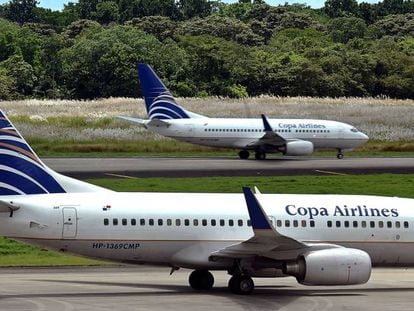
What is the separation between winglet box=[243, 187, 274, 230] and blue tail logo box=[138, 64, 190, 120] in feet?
149

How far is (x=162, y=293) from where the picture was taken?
34.1 m

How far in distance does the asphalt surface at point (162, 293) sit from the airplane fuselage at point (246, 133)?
36.5 metres

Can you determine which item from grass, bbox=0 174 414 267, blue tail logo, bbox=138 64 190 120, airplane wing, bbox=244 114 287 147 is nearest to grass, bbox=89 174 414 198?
grass, bbox=0 174 414 267

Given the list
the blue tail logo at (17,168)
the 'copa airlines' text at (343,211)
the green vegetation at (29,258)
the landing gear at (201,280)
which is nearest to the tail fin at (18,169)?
the blue tail logo at (17,168)

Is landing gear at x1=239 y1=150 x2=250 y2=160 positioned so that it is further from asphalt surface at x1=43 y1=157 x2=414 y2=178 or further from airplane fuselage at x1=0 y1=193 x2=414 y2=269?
airplane fuselage at x1=0 y1=193 x2=414 y2=269

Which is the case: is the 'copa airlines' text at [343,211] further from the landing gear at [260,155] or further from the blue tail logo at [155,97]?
the blue tail logo at [155,97]

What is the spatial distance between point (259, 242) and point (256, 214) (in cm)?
140

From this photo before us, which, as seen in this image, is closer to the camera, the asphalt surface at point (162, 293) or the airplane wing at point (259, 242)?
the asphalt surface at point (162, 293)

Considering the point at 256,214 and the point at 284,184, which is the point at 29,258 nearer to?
the point at 256,214

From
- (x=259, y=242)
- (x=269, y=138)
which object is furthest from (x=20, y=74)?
(x=259, y=242)

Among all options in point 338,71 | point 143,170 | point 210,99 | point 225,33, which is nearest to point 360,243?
point 143,170

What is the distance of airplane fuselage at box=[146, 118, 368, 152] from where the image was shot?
76.8 m

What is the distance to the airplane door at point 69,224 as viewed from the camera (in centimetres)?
3238

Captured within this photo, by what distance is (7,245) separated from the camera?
44.8m
